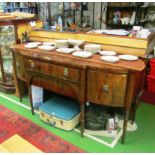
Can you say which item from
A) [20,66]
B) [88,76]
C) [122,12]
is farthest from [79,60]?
[122,12]

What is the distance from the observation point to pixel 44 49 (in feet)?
7.25

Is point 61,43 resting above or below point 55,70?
above

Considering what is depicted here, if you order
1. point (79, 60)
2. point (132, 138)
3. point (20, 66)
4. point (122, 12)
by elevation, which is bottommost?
point (132, 138)

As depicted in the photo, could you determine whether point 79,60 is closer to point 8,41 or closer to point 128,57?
point 128,57

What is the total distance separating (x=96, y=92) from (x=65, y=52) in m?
0.62

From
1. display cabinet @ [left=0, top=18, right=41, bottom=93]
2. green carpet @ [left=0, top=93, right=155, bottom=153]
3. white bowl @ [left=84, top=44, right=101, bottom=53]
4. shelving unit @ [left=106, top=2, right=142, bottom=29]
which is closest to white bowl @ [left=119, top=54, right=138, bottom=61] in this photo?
white bowl @ [left=84, top=44, right=101, bottom=53]

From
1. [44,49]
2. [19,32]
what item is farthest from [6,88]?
[44,49]

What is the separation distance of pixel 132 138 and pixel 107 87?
71 cm

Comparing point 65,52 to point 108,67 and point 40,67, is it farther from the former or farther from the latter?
point 108,67

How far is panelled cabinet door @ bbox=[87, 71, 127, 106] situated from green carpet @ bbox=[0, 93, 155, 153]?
0.48m

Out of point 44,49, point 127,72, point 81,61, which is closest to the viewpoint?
point 127,72

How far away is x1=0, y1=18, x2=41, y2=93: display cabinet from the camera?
8.53ft

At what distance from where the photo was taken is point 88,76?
5.66ft

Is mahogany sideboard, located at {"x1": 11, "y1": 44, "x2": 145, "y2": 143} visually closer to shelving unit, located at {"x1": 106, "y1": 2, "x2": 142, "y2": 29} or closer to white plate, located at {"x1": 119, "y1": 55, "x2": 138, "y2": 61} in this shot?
white plate, located at {"x1": 119, "y1": 55, "x2": 138, "y2": 61}
